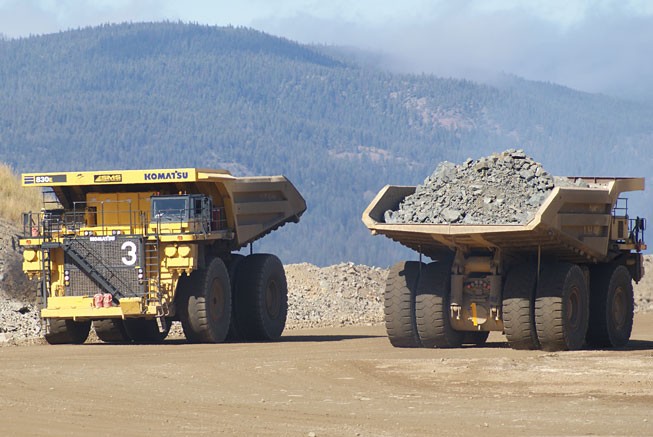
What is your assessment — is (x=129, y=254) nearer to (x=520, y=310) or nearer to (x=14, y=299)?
(x=520, y=310)

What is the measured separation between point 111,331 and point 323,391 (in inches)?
445

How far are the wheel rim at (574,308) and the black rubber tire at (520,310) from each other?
2.16 feet

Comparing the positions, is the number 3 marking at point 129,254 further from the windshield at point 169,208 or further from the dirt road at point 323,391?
the dirt road at point 323,391

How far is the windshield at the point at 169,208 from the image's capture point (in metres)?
26.7

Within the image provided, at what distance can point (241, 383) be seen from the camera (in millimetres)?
19203

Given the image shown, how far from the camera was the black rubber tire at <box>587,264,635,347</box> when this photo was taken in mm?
25297

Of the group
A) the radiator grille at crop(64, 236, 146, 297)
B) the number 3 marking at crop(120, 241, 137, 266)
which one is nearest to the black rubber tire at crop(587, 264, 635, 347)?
the radiator grille at crop(64, 236, 146, 297)

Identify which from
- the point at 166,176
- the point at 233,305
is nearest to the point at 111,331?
the point at 233,305

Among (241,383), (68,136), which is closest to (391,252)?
(68,136)

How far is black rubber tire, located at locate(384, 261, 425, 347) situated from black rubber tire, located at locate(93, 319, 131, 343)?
654cm

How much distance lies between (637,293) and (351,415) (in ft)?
102

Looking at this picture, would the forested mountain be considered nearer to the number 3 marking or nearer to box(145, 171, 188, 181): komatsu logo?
box(145, 171, 188, 181): komatsu logo

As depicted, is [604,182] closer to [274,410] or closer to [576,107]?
[274,410]

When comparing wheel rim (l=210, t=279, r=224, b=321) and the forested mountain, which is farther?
the forested mountain
